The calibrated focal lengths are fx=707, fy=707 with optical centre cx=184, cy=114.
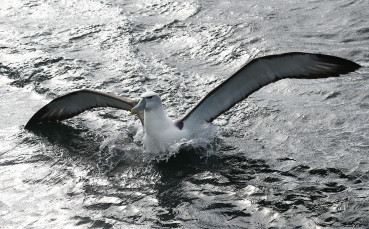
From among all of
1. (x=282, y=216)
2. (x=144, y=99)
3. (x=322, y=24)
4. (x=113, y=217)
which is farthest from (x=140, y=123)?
(x=322, y=24)

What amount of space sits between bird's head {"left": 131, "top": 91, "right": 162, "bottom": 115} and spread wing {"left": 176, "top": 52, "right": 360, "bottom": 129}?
463mm

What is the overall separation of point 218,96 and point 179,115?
4.00 ft

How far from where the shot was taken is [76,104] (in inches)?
424

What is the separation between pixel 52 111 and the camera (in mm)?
10914

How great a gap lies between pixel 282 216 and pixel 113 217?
1.93 metres

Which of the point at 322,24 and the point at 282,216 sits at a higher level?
the point at 322,24

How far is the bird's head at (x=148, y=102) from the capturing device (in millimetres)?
9484

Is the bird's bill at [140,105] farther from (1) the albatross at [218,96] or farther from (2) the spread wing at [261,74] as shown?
(2) the spread wing at [261,74]

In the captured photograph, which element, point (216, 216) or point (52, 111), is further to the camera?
point (52, 111)

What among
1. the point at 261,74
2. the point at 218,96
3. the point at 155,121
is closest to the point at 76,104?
the point at 155,121

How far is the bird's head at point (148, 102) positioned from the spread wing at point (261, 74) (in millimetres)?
463

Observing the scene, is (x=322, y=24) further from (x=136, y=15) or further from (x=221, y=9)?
Result: (x=136, y=15)

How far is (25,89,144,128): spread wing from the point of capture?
10305 mm

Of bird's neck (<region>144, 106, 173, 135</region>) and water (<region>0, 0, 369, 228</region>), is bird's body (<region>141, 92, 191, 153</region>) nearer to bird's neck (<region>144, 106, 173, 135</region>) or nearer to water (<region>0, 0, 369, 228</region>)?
bird's neck (<region>144, 106, 173, 135</region>)
